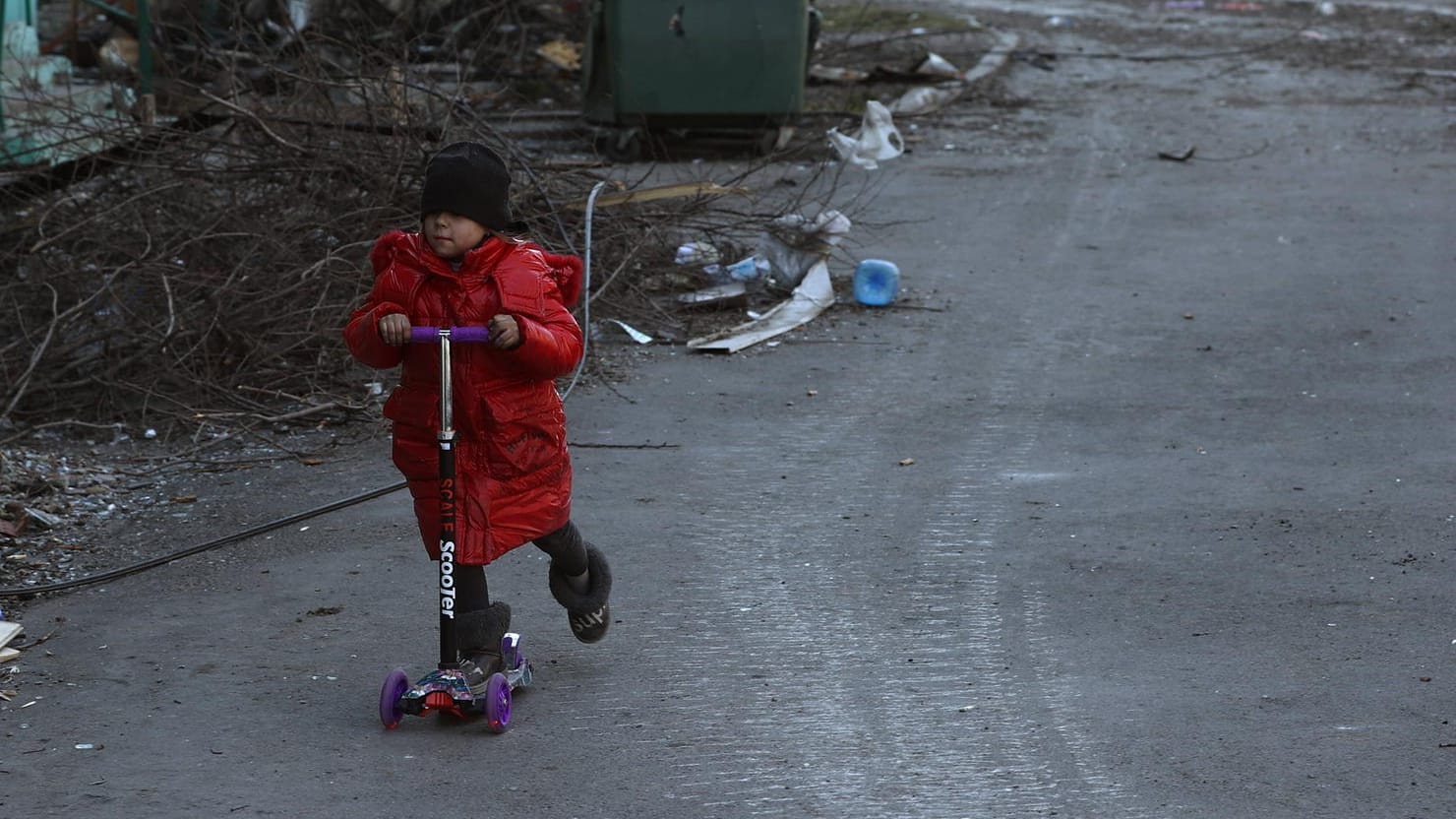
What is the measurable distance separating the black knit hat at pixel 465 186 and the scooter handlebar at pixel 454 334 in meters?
0.30

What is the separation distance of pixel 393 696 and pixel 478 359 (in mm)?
839

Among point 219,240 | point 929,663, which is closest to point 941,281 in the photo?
point 219,240

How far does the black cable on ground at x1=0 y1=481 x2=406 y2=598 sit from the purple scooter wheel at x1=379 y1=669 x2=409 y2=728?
170cm

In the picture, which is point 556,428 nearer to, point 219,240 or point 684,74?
point 219,240

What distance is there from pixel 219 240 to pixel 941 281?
4005mm

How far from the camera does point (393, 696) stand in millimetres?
4227

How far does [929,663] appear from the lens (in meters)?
4.73

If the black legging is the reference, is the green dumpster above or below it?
below

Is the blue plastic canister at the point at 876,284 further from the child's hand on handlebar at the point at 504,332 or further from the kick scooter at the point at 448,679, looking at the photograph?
the child's hand on handlebar at the point at 504,332

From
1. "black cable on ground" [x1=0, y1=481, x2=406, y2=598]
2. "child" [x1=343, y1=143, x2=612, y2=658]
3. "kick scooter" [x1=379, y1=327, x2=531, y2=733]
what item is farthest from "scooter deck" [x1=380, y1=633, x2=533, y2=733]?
"black cable on ground" [x1=0, y1=481, x2=406, y2=598]

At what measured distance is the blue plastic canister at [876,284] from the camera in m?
9.35

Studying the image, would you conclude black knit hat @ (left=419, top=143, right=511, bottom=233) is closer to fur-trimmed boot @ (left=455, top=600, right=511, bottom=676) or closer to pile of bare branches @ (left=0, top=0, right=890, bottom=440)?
fur-trimmed boot @ (left=455, top=600, right=511, bottom=676)

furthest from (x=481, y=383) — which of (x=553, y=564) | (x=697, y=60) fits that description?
(x=697, y=60)

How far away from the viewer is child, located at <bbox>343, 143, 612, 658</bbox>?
4.16 m
